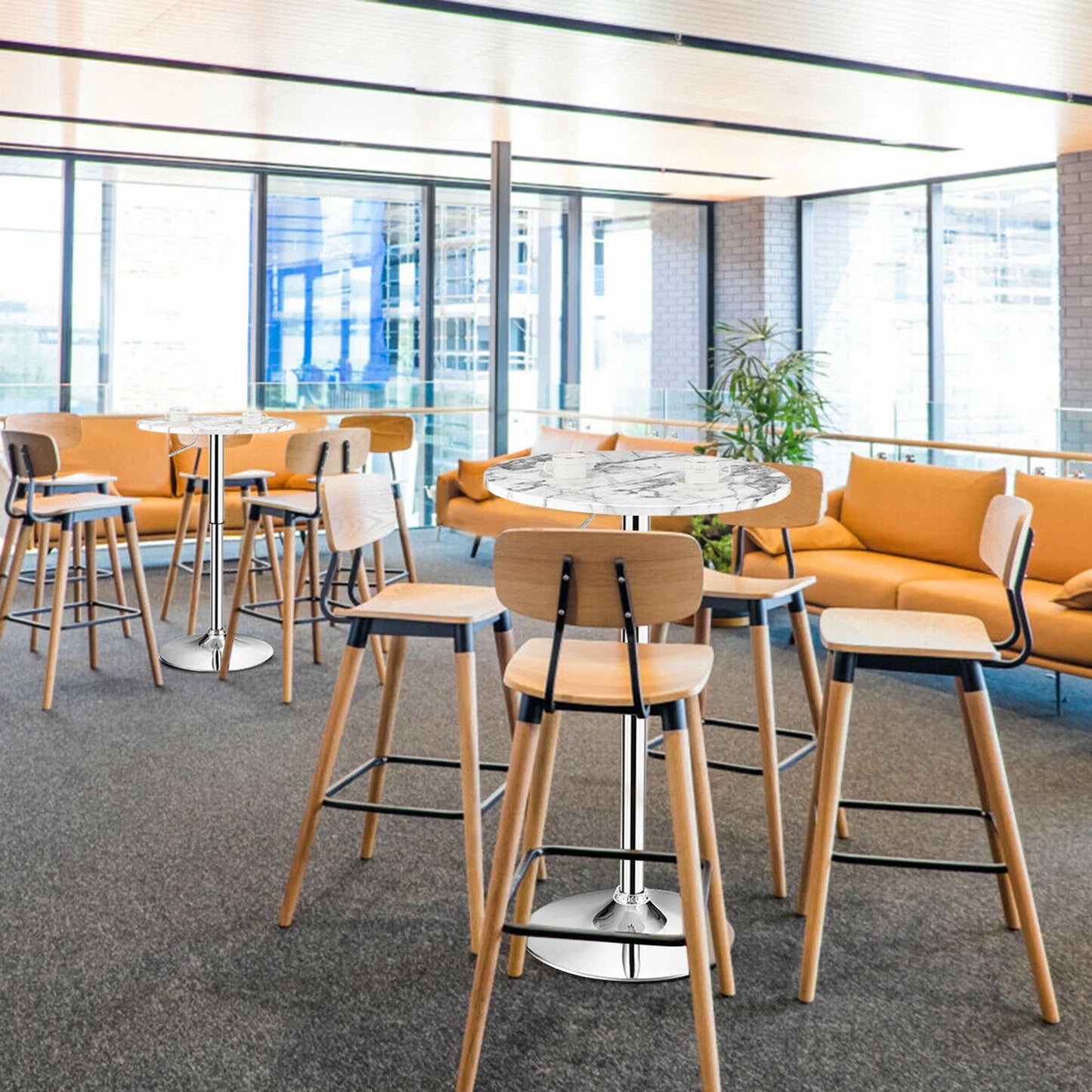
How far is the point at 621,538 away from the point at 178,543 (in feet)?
13.4

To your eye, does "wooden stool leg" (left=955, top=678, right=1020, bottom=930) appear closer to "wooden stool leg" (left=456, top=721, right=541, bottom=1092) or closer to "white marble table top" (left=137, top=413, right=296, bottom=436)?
"wooden stool leg" (left=456, top=721, right=541, bottom=1092)

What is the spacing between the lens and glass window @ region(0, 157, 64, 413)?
827 cm

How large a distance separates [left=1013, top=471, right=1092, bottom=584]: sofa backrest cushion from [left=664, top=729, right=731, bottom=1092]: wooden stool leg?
302cm

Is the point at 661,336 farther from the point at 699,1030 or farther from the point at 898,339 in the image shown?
the point at 699,1030

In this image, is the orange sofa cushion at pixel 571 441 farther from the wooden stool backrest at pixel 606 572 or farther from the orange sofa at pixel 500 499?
the wooden stool backrest at pixel 606 572

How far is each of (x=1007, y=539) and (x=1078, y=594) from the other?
69.8 inches

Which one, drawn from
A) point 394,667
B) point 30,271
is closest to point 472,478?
point 30,271

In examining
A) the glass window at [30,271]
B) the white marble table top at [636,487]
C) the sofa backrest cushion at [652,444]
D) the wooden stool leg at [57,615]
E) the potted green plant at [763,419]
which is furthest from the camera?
the glass window at [30,271]

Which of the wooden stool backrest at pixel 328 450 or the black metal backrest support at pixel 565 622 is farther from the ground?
the wooden stool backrest at pixel 328 450

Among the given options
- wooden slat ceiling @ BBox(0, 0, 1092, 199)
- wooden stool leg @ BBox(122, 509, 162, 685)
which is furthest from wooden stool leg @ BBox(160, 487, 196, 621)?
wooden slat ceiling @ BBox(0, 0, 1092, 199)

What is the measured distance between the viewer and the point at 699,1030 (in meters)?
2.06

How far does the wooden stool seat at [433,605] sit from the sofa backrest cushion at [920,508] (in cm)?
282

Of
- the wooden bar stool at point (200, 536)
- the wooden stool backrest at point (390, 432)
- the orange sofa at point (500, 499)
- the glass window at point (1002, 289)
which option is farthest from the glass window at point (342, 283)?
the glass window at point (1002, 289)

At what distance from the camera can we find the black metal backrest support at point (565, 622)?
2115 millimetres
